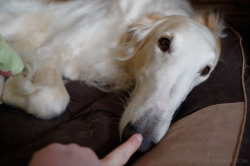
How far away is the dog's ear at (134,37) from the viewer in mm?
1573

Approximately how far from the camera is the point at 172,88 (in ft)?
4.01

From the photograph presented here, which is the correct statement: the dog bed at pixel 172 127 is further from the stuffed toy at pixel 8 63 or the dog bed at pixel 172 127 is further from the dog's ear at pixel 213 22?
the dog's ear at pixel 213 22

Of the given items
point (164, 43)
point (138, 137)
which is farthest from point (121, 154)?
point (164, 43)

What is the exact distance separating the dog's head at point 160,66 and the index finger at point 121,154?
0.41 ft

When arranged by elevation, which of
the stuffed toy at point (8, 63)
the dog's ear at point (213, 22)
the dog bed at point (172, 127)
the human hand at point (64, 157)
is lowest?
the dog bed at point (172, 127)

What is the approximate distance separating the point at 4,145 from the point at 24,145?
0.08 m

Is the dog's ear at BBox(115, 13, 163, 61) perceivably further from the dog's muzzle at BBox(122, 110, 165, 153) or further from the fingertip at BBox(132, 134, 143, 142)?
the fingertip at BBox(132, 134, 143, 142)

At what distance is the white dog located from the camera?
1218 millimetres

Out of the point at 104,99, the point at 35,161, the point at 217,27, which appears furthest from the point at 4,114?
the point at 217,27

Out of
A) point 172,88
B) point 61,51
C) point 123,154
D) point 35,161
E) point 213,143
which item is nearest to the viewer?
point 35,161

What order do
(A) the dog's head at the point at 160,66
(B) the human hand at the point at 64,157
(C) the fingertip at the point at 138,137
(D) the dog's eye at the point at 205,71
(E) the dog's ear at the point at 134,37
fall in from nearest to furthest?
(B) the human hand at the point at 64,157
(C) the fingertip at the point at 138,137
(A) the dog's head at the point at 160,66
(D) the dog's eye at the point at 205,71
(E) the dog's ear at the point at 134,37

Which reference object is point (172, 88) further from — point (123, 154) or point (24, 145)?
point (24, 145)

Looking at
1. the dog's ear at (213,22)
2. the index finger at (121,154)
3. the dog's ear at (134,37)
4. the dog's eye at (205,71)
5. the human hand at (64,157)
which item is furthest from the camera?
the dog's ear at (213,22)

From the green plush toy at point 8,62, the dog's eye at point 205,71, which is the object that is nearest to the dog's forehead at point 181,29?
the dog's eye at point 205,71
